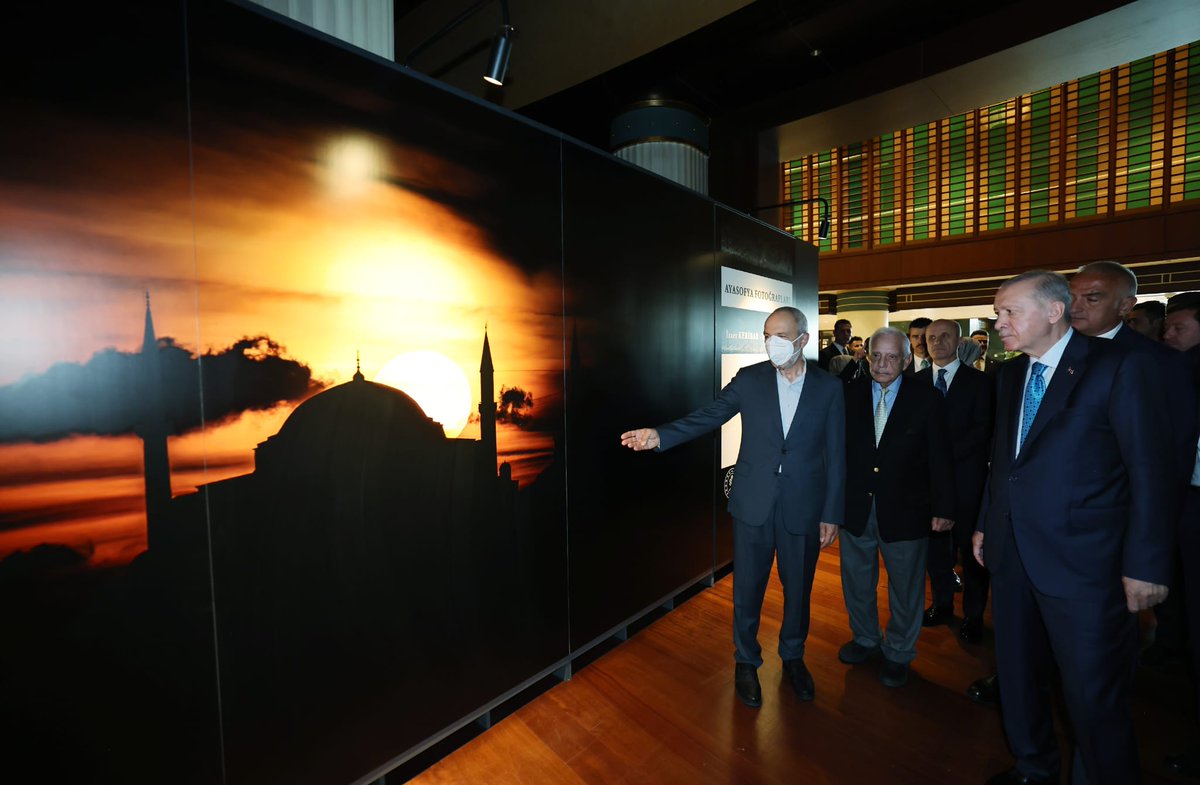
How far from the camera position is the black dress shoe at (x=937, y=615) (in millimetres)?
3297

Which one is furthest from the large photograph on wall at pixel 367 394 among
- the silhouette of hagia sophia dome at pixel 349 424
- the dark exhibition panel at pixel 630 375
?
the dark exhibition panel at pixel 630 375

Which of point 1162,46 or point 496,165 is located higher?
point 1162,46

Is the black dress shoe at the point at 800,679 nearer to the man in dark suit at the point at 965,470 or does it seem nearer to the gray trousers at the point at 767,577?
the gray trousers at the point at 767,577

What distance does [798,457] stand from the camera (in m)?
2.47

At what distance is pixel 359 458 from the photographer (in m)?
1.86

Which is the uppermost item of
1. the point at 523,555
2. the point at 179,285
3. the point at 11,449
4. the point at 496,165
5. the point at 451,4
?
the point at 451,4

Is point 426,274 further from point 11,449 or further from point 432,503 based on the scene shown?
point 11,449

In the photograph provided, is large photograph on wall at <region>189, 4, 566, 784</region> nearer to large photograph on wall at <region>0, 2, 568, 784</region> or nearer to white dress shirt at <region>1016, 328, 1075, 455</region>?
large photograph on wall at <region>0, 2, 568, 784</region>

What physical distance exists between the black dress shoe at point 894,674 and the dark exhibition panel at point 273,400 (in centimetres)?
162

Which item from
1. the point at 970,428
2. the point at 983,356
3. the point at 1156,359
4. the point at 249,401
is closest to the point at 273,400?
the point at 249,401

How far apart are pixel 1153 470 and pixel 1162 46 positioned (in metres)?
4.43

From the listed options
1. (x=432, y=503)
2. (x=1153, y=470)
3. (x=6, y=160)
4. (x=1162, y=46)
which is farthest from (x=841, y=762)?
(x=1162, y=46)

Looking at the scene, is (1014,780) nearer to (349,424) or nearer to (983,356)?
(349,424)

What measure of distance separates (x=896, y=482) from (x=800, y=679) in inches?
42.7
